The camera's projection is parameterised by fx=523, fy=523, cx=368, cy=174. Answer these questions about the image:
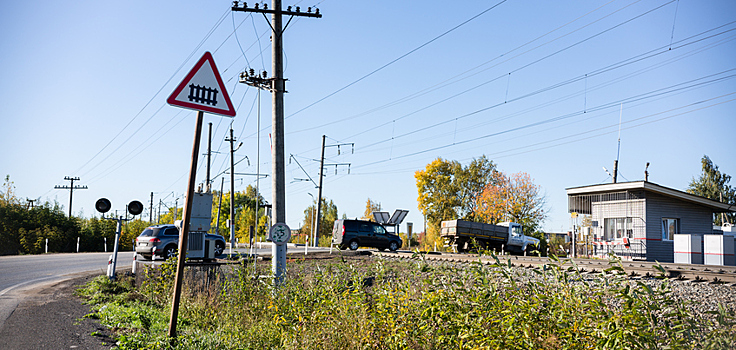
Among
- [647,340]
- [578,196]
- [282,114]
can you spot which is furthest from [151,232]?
[578,196]

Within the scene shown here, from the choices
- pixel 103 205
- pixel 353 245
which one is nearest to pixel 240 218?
pixel 353 245

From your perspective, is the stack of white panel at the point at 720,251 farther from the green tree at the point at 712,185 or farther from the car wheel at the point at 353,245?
the green tree at the point at 712,185

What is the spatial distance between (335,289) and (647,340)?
431 cm

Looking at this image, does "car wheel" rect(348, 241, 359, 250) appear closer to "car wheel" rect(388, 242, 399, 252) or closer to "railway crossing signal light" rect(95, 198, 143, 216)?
"car wheel" rect(388, 242, 399, 252)

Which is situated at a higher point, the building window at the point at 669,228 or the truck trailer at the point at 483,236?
the building window at the point at 669,228

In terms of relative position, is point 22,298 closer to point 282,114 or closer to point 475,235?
point 282,114

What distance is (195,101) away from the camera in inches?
222

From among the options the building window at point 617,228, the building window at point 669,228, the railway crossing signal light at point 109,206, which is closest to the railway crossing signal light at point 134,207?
the railway crossing signal light at point 109,206

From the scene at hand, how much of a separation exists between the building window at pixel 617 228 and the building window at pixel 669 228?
1987 millimetres

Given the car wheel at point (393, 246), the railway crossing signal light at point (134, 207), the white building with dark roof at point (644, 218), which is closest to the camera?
the railway crossing signal light at point (134, 207)

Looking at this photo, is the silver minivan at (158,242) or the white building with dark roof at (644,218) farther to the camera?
the white building with dark roof at (644,218)

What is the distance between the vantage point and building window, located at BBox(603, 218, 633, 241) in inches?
1226

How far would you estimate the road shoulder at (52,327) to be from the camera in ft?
23.3

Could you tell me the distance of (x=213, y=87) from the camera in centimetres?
578
